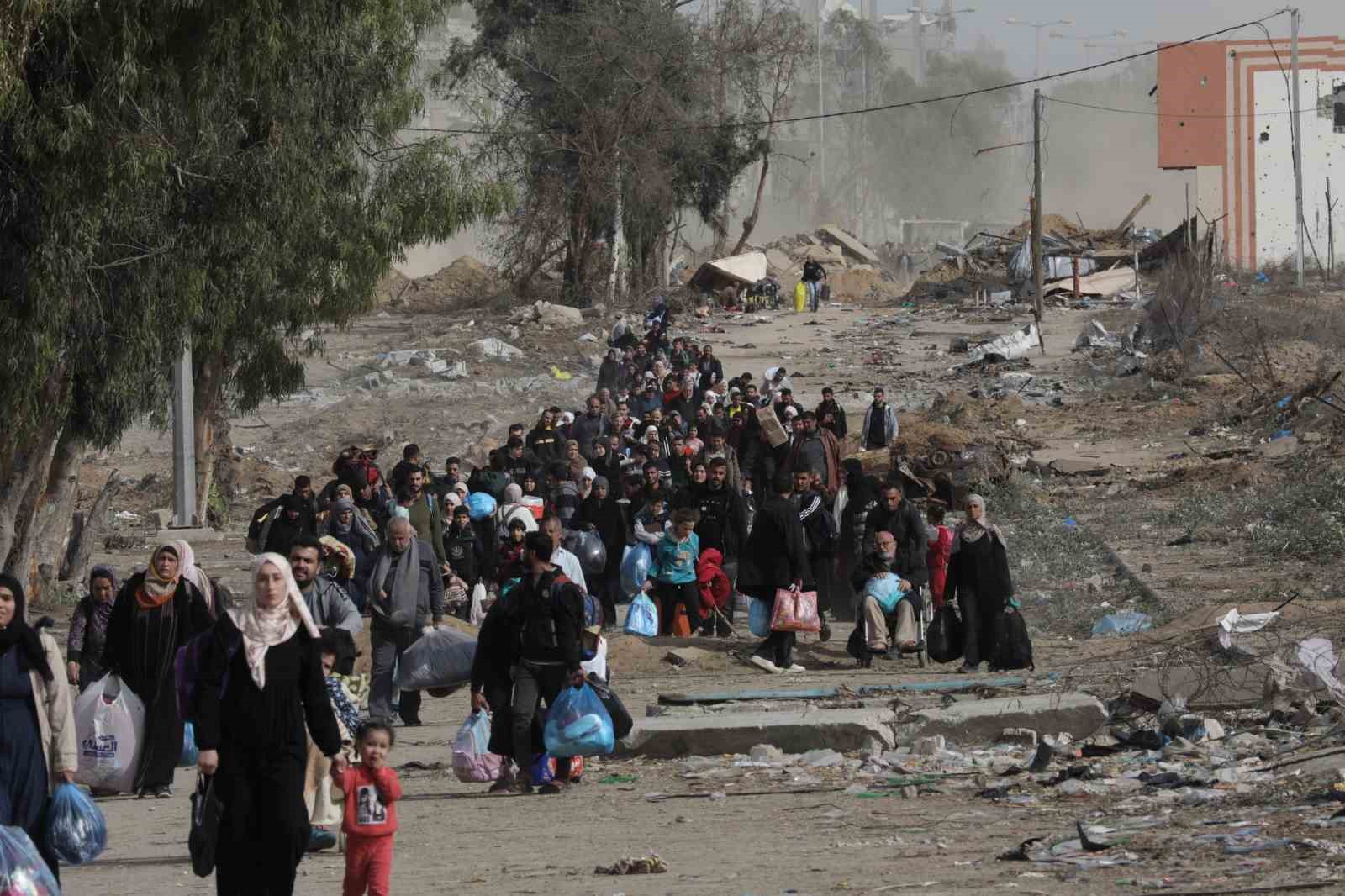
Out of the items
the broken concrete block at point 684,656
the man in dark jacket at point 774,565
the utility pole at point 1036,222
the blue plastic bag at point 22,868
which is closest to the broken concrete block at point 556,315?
the utility pole at point 1036,222

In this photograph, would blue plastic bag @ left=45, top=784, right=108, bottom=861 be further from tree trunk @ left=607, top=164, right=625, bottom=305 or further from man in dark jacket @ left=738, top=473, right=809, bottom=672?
tree trunk @ left=607, top=164, right=625, bottom=305

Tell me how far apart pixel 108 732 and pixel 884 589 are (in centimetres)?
589

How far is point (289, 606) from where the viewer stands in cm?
607

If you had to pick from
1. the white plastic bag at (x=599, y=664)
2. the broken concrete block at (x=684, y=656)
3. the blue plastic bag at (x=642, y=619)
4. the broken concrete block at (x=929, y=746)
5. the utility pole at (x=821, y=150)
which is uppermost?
the utility pole at (x=821, y=150)

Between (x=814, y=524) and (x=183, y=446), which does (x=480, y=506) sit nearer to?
(x=814, y=524)

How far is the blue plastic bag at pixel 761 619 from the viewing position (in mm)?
13250

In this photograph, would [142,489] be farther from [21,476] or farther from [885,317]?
[885,317]

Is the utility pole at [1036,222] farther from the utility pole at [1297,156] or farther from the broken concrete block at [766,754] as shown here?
the broken concrete block at [766,754]

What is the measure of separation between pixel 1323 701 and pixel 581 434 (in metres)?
12.8

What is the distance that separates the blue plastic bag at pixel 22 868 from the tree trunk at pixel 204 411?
18317 millimetres

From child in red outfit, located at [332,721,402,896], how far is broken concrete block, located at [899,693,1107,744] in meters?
4.31

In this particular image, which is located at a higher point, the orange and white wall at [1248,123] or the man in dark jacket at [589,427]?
the orange and white wall at [1248,123]

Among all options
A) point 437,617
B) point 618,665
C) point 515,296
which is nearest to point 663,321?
point 515,296

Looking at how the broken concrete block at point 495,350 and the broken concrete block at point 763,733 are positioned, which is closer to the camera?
the broken concrete block at point 763,733
